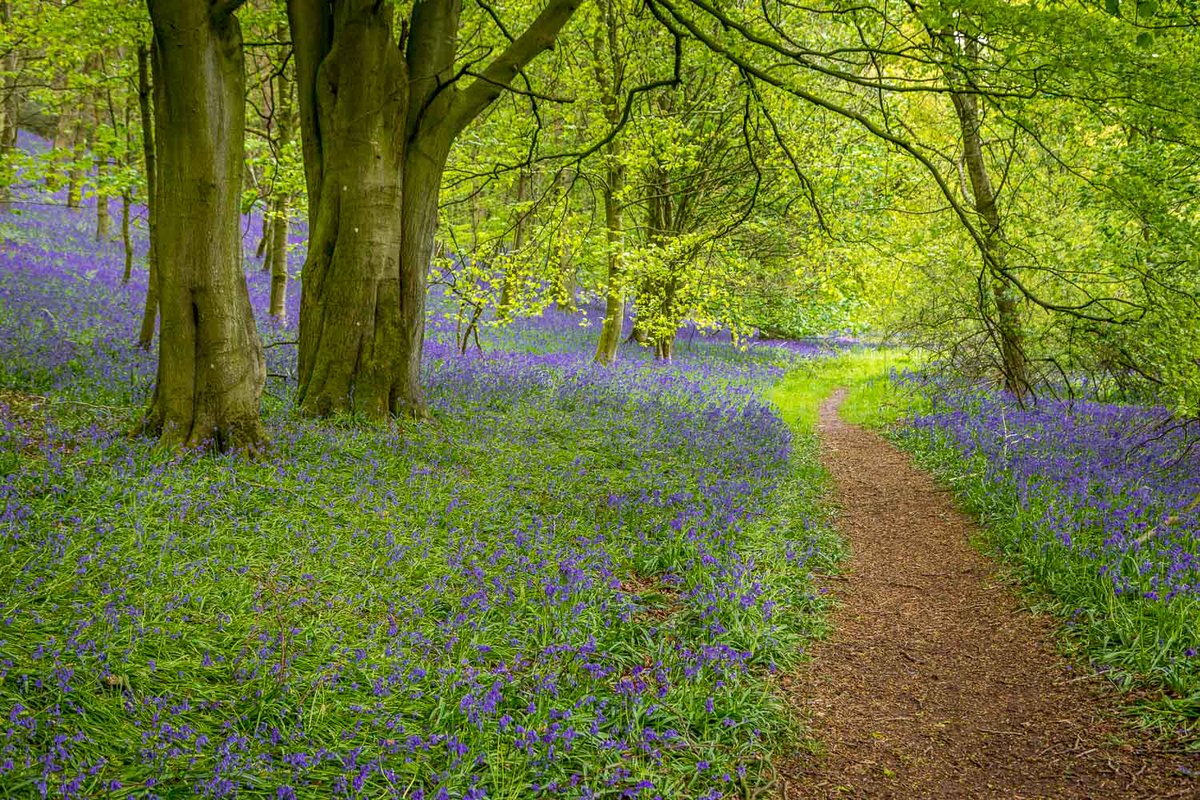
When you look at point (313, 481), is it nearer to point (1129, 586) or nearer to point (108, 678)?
point (108, 678)

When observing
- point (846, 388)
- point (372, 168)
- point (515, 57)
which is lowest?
point (846, 388)

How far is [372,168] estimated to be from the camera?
23.9ft

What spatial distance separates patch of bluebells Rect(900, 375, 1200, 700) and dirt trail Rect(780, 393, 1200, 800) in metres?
0.38

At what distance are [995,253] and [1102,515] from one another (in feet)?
9.31

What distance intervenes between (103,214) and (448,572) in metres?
22.1

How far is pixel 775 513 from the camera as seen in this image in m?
7.17

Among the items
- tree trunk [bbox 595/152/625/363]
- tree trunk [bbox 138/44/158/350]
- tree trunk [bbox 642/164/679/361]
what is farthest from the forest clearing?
tree trunk [bbox 595/152/625/363]

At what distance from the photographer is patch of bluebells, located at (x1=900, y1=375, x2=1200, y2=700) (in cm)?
466

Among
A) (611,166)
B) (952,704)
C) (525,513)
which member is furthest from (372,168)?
(952,704)

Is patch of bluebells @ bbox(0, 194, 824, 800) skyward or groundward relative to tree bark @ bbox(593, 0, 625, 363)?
groundward

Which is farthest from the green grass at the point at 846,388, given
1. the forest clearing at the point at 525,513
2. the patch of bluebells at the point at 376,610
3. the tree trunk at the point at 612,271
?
the patch of bluebells at the point at 376,610

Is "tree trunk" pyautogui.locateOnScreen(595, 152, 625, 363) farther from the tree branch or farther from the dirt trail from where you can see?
the dirt trail

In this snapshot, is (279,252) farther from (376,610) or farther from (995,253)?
(995,253)

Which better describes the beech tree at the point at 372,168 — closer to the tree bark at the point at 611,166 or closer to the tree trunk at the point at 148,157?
the tree trunk at the point at 148,157
